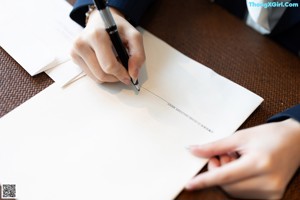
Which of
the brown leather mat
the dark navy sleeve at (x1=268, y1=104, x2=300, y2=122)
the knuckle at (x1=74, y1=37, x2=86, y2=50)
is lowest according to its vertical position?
the brown leather mat

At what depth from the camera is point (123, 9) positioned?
597mm

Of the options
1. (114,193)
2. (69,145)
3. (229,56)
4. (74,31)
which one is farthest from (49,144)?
(229,56)

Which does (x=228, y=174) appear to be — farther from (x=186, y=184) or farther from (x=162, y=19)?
(x=162, y=19)

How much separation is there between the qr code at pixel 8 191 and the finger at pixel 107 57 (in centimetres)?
23

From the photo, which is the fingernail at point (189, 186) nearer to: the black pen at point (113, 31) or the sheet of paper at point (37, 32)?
the black pen at point (113, 31)

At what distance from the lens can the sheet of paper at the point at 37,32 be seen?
0.57 meters

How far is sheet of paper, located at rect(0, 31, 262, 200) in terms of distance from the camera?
1.46ft

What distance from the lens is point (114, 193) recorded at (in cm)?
44

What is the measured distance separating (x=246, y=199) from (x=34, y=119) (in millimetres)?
355

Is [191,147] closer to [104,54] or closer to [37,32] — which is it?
[104,54]

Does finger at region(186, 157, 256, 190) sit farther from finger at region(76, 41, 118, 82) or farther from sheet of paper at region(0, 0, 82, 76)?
sheet of paper at region(0, 0, 82, 76)

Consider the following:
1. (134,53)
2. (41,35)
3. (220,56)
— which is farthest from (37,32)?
(220,56)

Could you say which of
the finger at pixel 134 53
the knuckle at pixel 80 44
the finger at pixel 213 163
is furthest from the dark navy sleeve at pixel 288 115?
the knuckle at pixel 80 44

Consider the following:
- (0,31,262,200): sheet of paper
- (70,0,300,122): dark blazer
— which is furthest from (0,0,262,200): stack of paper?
(70,0,300,122): dark blazer
